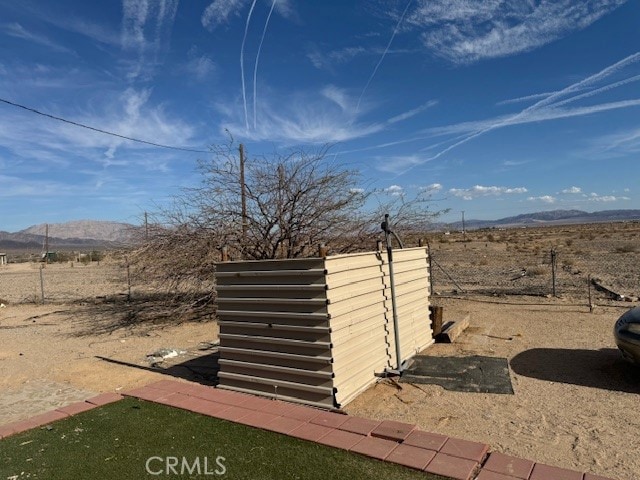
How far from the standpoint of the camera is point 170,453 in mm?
3770

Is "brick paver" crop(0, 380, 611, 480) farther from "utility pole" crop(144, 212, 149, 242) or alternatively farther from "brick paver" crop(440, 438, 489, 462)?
"utility pole" crop(144, 212, 149, 242)

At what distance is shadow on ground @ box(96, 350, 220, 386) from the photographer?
6.41 m

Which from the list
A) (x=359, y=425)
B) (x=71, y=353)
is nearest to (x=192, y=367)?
(x=71, y=353)

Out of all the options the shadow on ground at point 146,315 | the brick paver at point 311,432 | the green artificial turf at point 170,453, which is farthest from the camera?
the shadow on ground at point 146,315

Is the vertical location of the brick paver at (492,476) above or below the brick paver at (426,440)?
below

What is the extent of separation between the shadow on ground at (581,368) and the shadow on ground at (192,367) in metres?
4.17

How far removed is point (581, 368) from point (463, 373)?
5.15 feet

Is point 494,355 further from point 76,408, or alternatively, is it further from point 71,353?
point 71,353

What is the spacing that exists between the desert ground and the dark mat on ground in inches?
6.0

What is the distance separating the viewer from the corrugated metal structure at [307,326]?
16.1ft

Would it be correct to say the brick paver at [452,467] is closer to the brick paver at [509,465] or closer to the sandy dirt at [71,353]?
the brick paver at [509,465]

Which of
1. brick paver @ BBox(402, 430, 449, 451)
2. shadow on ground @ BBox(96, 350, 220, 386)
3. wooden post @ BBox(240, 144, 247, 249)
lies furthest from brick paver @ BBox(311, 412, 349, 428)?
wooden post @ BBox(240, 144, 247, 249)

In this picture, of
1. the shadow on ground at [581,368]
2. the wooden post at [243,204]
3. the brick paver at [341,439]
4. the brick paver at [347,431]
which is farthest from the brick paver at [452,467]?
the wooden post at [243,204]

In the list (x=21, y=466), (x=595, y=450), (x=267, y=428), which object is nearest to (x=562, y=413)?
(x=595, y=450)
